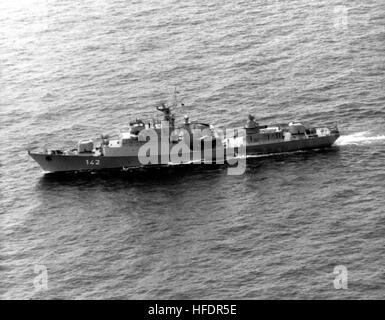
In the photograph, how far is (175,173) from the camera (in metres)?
176

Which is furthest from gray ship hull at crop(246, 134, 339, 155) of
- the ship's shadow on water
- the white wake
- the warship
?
the white wake

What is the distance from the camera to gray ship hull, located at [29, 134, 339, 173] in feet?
587

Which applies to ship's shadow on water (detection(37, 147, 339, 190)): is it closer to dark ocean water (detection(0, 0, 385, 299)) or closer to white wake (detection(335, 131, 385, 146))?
dark ocean water (detection(0, 0, 385, 299))

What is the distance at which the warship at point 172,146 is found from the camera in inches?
7062

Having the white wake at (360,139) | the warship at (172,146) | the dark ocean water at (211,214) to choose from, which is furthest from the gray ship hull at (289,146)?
the dark ocean water at (211,214)

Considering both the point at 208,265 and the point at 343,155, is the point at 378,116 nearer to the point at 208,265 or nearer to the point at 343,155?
the point at 343,155

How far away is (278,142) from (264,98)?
2016cm

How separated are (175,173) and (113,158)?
13.6m

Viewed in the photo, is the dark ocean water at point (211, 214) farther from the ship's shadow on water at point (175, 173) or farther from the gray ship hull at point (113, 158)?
the gray ship hull at point (113, 158)

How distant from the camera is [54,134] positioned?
192m

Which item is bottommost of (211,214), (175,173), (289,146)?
(211,214)

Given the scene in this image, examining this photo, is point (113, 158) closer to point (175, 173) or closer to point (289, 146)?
point (175, 173)

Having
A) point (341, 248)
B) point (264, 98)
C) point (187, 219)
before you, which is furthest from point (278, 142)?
point (341, 248)

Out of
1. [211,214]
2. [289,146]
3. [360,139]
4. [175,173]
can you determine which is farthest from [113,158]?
[360,139]
